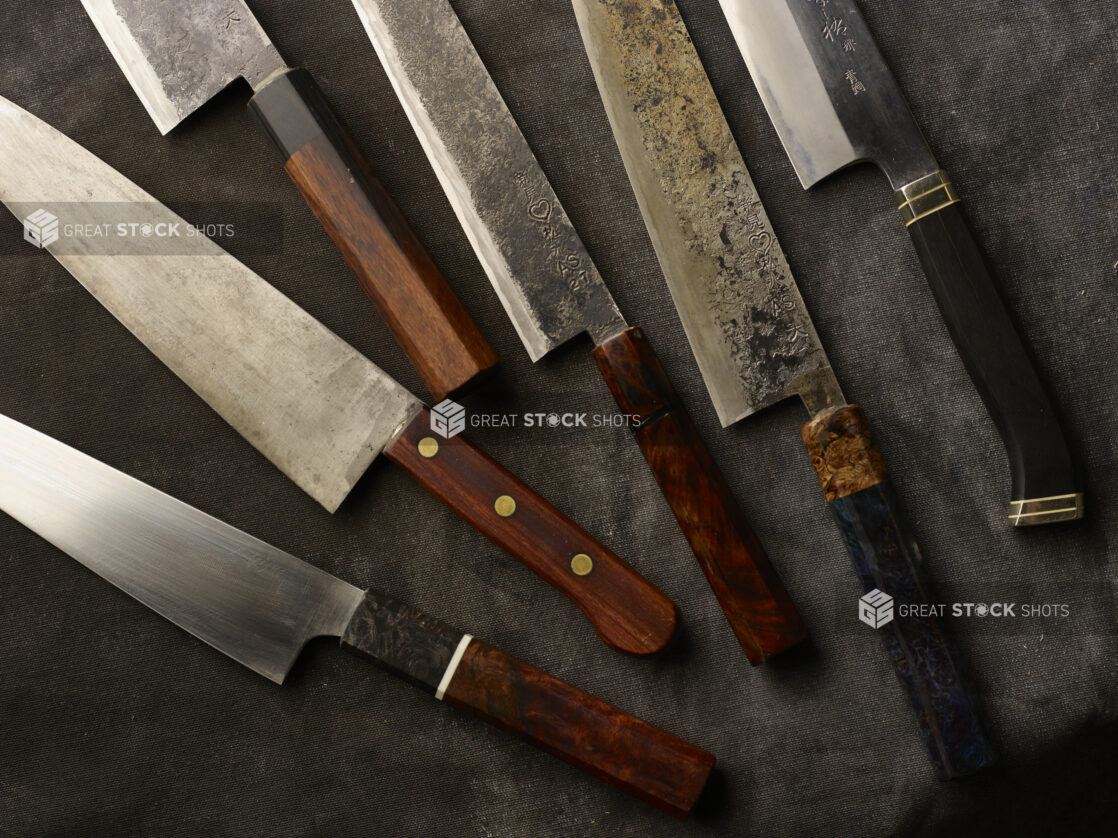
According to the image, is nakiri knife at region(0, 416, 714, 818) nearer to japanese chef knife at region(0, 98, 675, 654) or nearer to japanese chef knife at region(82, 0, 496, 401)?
japanese chef knife at region(0, 98, 675, 654)

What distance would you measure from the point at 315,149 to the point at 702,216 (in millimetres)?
595

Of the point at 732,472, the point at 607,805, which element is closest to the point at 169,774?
the point at 607,805

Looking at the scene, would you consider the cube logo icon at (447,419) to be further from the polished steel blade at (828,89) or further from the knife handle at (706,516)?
the polished steel blade at (828,89)

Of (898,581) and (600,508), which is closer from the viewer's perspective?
(898,581)

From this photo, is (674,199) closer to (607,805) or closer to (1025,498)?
(1025,498)

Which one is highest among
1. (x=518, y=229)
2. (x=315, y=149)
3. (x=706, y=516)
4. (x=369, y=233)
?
(x=315, y=149)

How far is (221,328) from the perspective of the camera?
1.16 metres

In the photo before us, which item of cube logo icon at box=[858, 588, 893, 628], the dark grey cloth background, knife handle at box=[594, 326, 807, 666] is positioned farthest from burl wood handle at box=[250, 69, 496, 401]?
cube logo icon at box=[858, 588, 893, 628]

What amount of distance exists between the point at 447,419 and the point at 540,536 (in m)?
0.23

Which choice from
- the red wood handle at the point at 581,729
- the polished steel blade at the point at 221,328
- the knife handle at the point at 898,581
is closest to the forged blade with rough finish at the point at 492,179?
the polished steel blade at the point at 221,328

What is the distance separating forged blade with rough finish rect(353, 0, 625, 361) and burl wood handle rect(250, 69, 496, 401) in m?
0.10

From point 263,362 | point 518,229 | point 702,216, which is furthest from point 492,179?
point 263,362

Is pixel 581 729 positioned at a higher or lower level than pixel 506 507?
lower

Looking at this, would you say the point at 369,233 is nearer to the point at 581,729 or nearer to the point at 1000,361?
the point at 581,729
